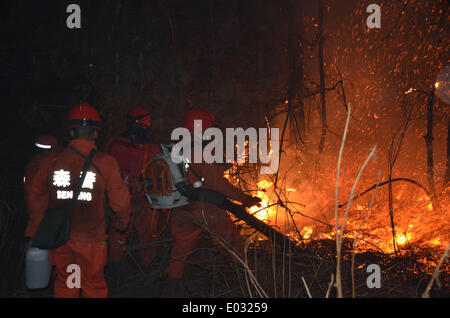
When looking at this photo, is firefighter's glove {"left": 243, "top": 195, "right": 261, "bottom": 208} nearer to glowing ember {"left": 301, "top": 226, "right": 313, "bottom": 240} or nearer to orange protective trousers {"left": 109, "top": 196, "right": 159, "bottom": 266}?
orange protective trousers {"left": 109, "top": 196, "right": 159, "bottom": 266}

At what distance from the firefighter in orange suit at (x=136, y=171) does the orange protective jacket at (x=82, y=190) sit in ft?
3.95

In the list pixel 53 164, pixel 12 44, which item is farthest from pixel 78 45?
pixel 53 164

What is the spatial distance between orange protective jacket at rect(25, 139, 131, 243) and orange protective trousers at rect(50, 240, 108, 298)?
0.27ft

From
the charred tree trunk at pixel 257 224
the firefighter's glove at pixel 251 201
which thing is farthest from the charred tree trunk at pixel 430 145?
the firefighter's glove at pixel 251 201

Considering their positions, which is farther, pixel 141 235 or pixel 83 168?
pixel 141 235

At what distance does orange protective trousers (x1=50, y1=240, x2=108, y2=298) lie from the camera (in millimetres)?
3235

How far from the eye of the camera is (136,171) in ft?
15.5

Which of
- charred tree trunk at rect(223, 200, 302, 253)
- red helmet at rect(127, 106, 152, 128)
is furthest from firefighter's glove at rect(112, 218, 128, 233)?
red helmet at rect(127, 106, 152, 128)

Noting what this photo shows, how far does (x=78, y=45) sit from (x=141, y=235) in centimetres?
302

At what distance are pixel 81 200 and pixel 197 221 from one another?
1.37m

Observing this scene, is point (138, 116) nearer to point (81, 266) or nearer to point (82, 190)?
point (82, 190)

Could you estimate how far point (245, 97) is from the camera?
7.99 m

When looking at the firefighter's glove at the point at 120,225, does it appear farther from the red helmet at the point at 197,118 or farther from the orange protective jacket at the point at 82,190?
the red helmet at the point at 197,118
